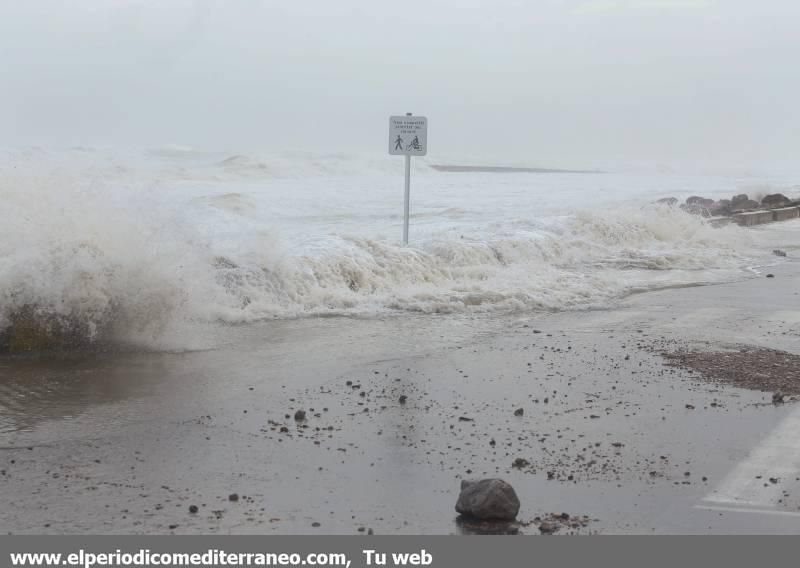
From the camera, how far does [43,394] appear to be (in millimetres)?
6734

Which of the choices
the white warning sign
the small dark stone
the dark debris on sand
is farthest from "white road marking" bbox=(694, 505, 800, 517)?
the white warning sign

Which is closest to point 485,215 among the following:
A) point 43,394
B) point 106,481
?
point 43,394

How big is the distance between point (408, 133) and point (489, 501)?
9890mm

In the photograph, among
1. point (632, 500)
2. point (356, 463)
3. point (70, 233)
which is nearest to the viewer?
point (632, 500)

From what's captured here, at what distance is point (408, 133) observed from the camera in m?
13.8

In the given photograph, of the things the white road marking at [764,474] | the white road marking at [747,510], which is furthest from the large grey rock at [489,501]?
the white road marking at [764,474]

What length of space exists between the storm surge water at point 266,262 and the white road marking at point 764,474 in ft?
17.5

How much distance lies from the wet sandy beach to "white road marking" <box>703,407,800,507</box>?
0.02 m

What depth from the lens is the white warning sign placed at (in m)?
13.8

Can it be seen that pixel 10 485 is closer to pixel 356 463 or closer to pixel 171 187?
pixel 356 463

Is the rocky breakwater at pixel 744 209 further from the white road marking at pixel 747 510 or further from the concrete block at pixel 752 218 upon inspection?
the white road marking at pixel 747 510

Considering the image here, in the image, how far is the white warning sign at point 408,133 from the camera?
13773mm
